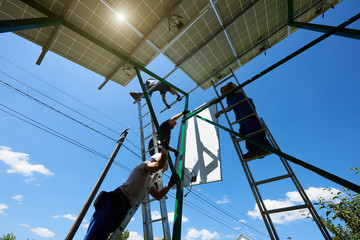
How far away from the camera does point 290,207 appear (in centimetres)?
276

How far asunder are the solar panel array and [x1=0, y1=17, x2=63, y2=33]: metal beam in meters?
0.31

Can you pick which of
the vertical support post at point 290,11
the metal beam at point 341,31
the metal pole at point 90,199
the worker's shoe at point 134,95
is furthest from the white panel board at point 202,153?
the metal pole at point 90,199

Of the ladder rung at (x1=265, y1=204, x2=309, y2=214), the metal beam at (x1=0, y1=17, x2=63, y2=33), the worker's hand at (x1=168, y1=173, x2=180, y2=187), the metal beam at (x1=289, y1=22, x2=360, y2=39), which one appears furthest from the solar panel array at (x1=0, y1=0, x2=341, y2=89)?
the ladder rung at (x1=265, y1=204, x2=309, y2=214)

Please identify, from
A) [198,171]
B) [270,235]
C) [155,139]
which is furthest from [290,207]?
[155,139]

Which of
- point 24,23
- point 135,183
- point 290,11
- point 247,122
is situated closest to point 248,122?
point 247,122

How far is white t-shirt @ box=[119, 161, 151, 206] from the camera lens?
2607 millimetres

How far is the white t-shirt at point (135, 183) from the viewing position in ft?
8.55

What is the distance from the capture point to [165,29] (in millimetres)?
4293

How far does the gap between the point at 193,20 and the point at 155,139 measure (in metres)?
3.58

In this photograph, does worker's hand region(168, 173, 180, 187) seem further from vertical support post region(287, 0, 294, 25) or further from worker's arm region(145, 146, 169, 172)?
vertical support post region(287, 0, 294, 25)

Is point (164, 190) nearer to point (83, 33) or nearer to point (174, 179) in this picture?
point (174, 179)

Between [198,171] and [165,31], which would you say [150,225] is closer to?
[198,171]

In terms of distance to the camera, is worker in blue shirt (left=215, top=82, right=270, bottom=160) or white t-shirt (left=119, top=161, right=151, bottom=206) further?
worker in blue shirt (left=215, top=82, right=270, bottom=160)

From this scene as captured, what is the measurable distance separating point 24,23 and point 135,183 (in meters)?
3.33
